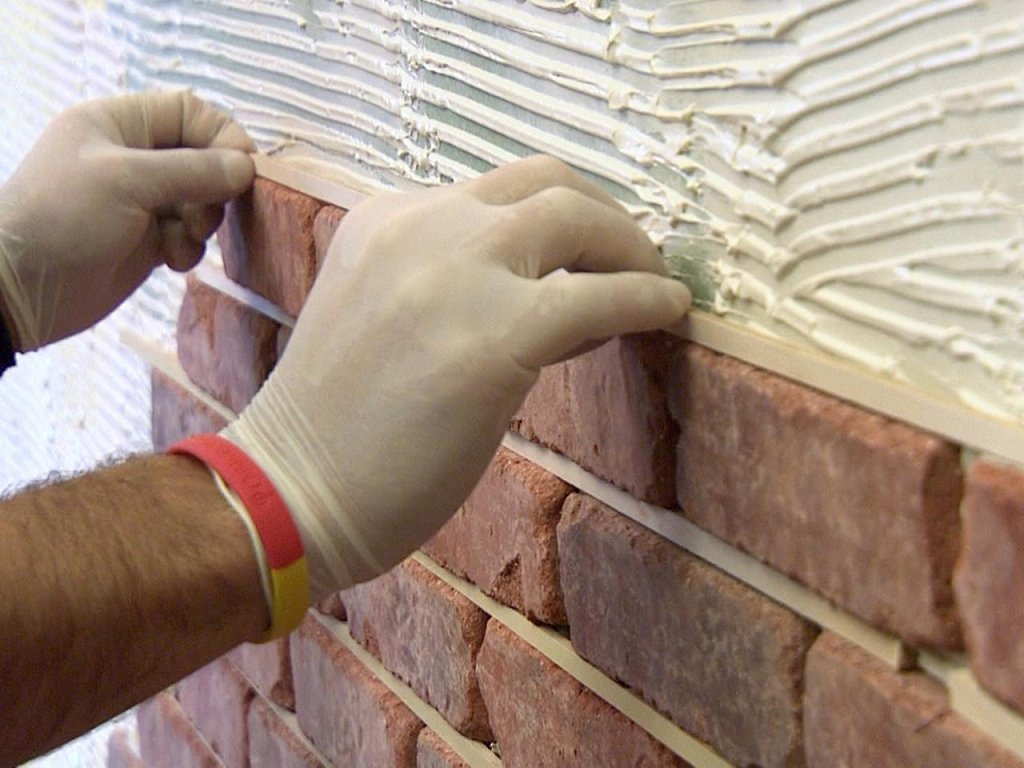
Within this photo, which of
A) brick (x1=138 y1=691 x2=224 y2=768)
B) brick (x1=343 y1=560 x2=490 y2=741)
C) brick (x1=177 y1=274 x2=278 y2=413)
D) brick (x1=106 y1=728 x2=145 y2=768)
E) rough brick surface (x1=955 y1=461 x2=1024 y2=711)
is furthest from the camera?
brick (x1=106 y1=728 x2=145 y2=768)

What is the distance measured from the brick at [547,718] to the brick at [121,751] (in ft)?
2.89

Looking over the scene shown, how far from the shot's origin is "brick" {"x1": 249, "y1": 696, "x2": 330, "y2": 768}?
1044 mm

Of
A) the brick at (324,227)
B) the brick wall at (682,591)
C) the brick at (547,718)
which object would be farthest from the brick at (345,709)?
the brick at (324,227)

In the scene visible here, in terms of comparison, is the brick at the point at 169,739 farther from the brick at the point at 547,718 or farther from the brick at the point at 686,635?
the brick at the point at 686,635

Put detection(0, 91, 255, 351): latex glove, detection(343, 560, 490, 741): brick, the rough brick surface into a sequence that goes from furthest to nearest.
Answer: detection(0, 91, 255, 351): latex glove
detection(343, 560, 490, 741): brick
the rough brick surface

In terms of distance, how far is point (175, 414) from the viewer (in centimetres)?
120

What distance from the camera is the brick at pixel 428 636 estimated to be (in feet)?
2.65

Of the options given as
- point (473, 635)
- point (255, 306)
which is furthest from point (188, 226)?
point (473, 635)

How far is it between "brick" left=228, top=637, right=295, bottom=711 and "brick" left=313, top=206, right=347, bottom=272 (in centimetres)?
38

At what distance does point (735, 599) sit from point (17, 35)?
50.4 inches

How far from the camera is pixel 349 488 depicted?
62cm

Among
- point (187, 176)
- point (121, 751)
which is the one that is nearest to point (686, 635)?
point (187, 176)

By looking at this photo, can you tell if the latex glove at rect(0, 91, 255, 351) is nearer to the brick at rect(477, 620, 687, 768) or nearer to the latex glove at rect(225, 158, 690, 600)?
the latex glove at rect(225, 158, 690, 600)

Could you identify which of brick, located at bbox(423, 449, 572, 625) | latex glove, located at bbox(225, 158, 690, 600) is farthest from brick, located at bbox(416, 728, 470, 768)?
latex glove, located at bbox(225, 158, 690, 600)
